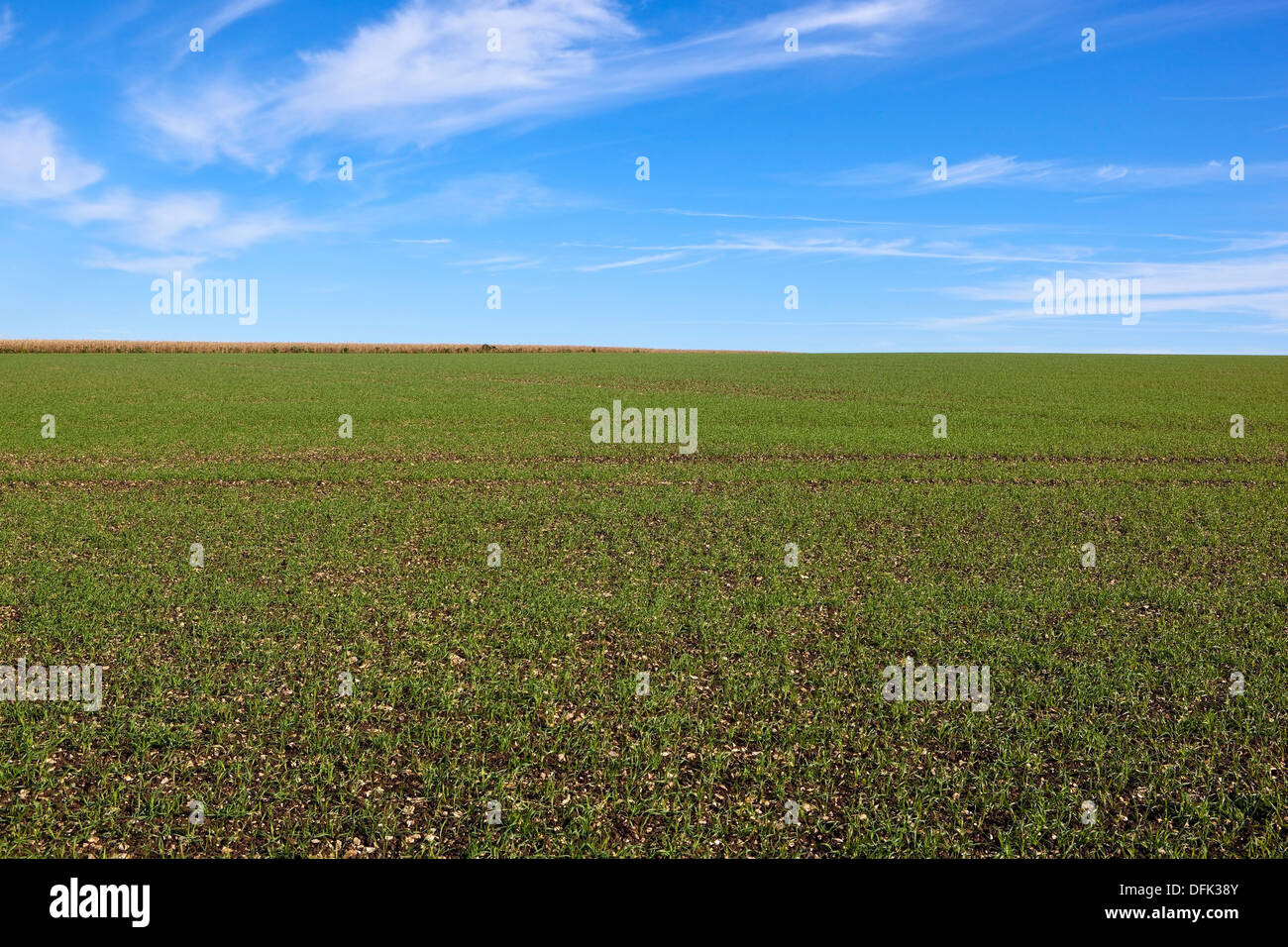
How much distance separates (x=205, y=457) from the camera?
82.4ft

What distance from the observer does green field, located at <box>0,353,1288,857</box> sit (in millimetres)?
6684

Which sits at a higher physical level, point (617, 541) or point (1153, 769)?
point (617, 541)

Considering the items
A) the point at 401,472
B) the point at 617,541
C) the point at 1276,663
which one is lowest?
the point at 1276,663

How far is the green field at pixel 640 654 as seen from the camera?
263 inches

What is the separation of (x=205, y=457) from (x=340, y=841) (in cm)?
2232

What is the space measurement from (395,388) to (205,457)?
26.0 m

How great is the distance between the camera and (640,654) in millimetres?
10031

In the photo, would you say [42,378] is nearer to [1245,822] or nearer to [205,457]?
[205,457]

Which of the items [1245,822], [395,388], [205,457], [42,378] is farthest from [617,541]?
[42,378]

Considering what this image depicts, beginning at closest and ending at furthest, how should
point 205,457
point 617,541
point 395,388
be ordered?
point 617,541
point 205,457
point 395,388

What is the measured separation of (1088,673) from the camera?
9469mm
